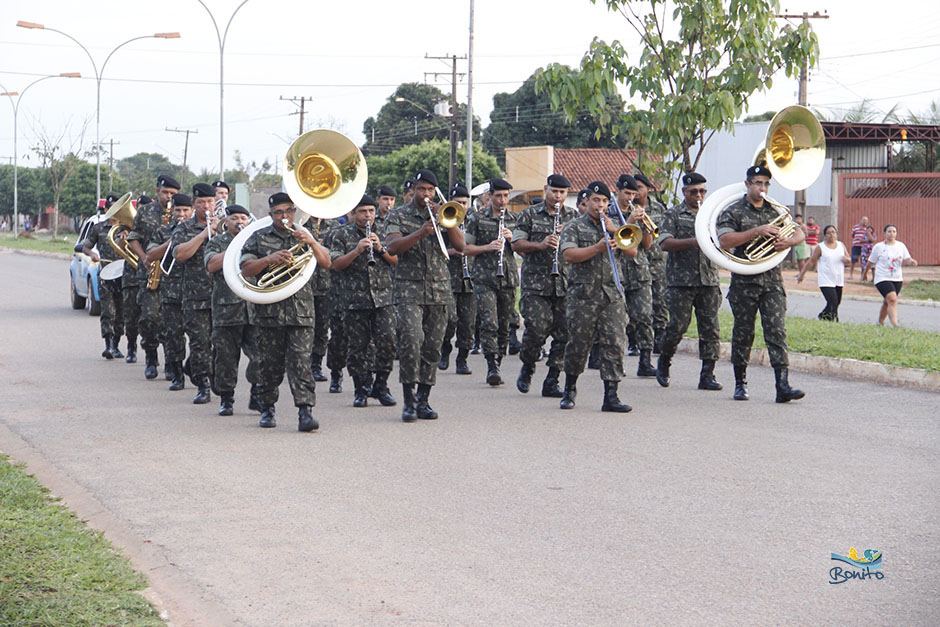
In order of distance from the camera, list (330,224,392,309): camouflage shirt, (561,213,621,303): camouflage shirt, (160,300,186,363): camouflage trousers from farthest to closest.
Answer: (160,300,186,363): camouflage trousers
(330,224,392,309): camouflage shirt
(561,213,621,303): camouflage shirt

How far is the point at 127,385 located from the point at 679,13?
774cm

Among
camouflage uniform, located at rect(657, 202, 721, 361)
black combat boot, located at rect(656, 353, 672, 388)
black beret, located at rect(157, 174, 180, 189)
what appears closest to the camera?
camouflage uniform, located at rect(657, 202, 721, 361)

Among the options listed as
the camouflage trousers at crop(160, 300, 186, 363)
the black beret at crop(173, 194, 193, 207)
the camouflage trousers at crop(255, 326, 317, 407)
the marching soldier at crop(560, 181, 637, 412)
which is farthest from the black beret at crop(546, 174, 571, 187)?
the camouflage trousers at crop(160, 300, 186, 363)

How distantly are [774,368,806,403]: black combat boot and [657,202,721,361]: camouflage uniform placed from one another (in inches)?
38.1

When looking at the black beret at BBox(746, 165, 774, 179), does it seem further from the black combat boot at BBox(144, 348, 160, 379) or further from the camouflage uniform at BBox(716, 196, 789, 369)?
the black combat boot at BBox(144, 348, 160, 379)

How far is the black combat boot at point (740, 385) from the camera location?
10422 mm

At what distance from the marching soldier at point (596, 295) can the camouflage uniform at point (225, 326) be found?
2690 mm

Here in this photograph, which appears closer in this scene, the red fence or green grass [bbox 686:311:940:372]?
green grass [bbox 686:311:940:372]

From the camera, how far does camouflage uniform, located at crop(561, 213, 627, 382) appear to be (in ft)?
32.0

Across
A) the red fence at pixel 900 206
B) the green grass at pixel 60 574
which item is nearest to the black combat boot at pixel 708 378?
the green grass at pixel 60 574

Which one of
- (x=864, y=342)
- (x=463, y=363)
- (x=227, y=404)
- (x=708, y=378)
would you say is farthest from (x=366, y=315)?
(x=864, y=342)

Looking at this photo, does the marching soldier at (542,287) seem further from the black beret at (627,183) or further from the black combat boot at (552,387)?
the black beret at (627,183)

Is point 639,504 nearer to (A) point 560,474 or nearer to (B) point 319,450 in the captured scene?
(A) point 560,474

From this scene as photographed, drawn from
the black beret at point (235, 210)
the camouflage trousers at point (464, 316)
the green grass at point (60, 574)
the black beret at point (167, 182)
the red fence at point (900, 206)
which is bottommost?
the green grass at point (60, 574)
